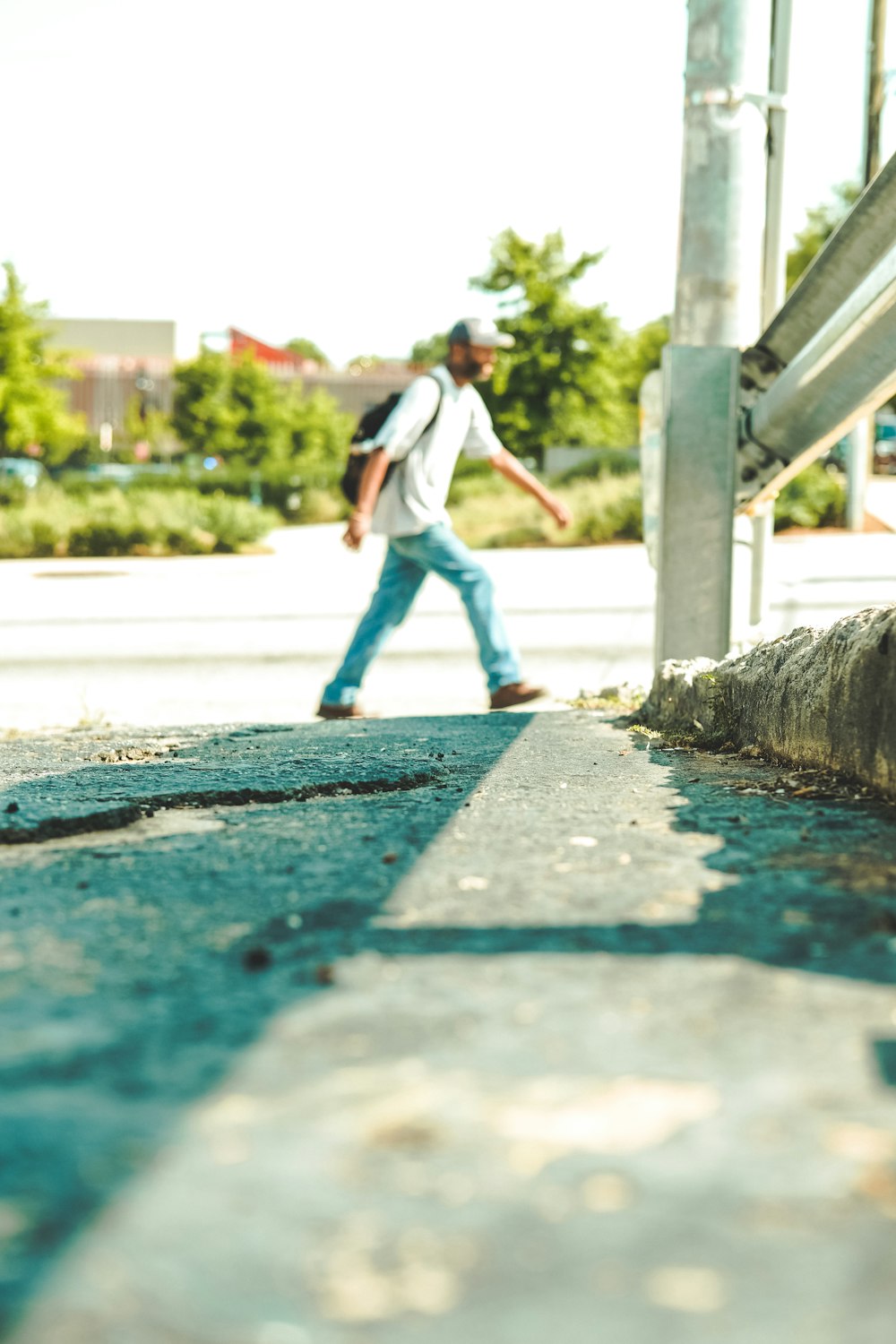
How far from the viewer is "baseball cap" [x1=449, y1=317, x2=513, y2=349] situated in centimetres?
668

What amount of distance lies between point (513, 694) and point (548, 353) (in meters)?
31.0

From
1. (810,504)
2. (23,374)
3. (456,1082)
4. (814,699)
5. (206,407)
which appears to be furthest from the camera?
(206,407)

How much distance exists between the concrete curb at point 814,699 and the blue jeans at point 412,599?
2125mm

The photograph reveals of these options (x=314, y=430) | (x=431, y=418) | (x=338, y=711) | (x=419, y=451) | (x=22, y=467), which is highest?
(x=314, y=430)

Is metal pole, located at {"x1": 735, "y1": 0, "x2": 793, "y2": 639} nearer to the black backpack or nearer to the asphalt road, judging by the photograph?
the asphalt road

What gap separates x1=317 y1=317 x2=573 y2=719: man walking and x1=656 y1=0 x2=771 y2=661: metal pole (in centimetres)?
135

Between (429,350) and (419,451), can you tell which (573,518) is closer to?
(419,451)

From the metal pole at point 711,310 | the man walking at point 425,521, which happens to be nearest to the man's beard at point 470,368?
the man walking at point 425,521

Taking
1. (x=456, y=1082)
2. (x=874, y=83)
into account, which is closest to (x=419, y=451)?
(x=456, y=1082)

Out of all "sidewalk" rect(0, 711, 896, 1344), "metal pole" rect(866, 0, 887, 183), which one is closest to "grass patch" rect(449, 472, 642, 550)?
"metal pole" rect(866, 0, 887, 183)

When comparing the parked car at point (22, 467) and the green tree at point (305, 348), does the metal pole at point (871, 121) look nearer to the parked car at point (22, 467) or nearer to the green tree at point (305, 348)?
the parked car at point (22, 467)

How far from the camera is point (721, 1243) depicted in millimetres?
1261

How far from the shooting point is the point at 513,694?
659 cm

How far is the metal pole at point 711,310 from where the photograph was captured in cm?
527
